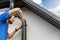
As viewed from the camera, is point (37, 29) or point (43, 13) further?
point (37, 29)

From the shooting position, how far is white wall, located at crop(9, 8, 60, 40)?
2.37 meters

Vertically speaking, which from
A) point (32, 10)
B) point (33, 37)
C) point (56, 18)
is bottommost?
point (33, 37)

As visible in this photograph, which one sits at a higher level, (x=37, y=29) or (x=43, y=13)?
(x=43, y=13)

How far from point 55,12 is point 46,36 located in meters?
0.35

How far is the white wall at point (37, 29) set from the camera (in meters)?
2.37

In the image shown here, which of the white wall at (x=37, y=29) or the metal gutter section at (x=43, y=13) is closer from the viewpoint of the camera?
the metal gutter section at (x=43, y=13)

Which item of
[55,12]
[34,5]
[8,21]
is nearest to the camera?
[8,21]

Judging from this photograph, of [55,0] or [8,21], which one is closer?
[8,21]

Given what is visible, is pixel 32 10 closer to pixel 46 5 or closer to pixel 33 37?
pixel 46 5

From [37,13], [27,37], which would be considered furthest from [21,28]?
[37,13]

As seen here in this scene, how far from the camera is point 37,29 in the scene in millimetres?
2504

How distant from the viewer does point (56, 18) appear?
2.26 m

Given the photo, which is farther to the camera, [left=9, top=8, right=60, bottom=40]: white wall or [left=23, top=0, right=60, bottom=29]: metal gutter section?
[left=9, top=8, right=60, bottom=40]: white wall

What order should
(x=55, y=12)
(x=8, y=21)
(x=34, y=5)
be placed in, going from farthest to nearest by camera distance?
1. (x=34, y=5)
2. (x=55, y=12)
3. (x=8, y=21)
